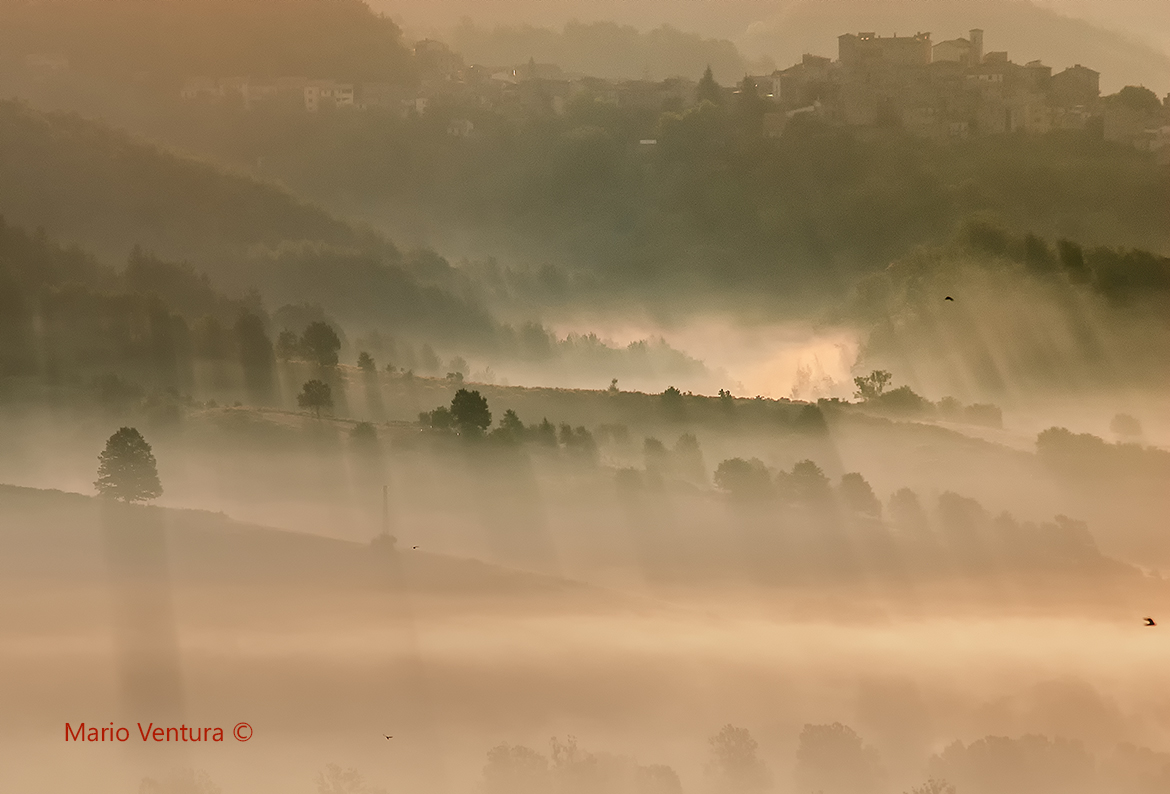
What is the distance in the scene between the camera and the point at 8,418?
9.80 metres

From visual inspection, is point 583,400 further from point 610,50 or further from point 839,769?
point 839,769

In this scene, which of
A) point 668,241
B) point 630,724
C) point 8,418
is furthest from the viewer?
point 668,241

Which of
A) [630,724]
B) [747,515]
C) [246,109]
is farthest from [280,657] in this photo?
[246,109]

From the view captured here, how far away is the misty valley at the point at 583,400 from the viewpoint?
29.9ft

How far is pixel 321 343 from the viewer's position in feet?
33.3

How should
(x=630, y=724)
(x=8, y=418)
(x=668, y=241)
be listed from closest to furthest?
(x=630, y=724) < (x=8, y=418) < (x=668, y=241)

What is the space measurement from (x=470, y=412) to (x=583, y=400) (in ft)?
2.98

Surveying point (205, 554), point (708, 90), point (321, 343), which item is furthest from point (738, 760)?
point (708, 90)

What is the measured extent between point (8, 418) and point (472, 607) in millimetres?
3972

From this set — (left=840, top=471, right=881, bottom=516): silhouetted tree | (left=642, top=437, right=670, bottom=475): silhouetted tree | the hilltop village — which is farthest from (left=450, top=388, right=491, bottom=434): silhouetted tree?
(left=840, top=471, right=881, bottom=516): silhouetted tree

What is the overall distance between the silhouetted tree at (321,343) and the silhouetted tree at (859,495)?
420cm

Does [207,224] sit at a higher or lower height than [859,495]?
higher

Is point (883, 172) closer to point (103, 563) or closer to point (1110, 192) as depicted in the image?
point (1110, 192)

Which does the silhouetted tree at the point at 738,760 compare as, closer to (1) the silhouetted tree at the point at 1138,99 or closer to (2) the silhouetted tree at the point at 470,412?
(2) the silhouetted tree at the point at 470,412
